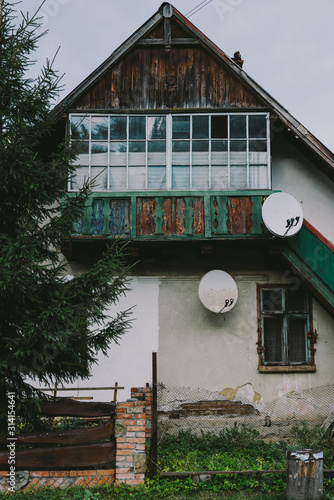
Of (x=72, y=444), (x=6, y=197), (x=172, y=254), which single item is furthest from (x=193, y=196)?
(x=72, y=444)

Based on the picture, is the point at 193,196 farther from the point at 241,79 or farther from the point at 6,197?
the point at 6,197

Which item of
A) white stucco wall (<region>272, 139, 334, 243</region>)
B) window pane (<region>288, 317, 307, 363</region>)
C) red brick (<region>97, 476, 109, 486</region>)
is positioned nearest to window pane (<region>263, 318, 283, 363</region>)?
window pane (<region>288, 317, 307, 363</region>)

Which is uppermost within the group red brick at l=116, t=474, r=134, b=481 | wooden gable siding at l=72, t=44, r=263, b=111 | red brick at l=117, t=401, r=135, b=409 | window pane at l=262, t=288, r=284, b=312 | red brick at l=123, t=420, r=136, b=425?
wooden gable siding at l=72, t=44, r=263, b=111

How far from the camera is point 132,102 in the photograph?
12.2m

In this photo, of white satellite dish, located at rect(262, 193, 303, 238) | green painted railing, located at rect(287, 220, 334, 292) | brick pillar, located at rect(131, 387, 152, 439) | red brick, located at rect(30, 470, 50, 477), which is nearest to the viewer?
red brick, located at rect(30, 470, 50, 477)

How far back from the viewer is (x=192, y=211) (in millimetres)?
11602

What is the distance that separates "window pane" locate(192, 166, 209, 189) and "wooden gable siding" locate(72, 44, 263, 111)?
4.42 ft

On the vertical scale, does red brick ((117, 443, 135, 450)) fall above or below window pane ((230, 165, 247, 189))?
below

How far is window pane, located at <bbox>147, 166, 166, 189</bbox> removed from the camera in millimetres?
11953

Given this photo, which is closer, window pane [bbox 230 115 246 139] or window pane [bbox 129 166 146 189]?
window pane [bbox 129 166 146 189]

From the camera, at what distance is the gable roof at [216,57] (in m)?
11.8

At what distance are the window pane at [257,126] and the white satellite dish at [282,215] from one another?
73.2 inches

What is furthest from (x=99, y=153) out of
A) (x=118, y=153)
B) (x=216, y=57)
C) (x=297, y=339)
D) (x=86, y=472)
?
(x=86, y=472)

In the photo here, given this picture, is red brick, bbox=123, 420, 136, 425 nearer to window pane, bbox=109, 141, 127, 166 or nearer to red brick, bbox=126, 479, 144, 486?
red brick, bbox=126, 479, 144, 486
